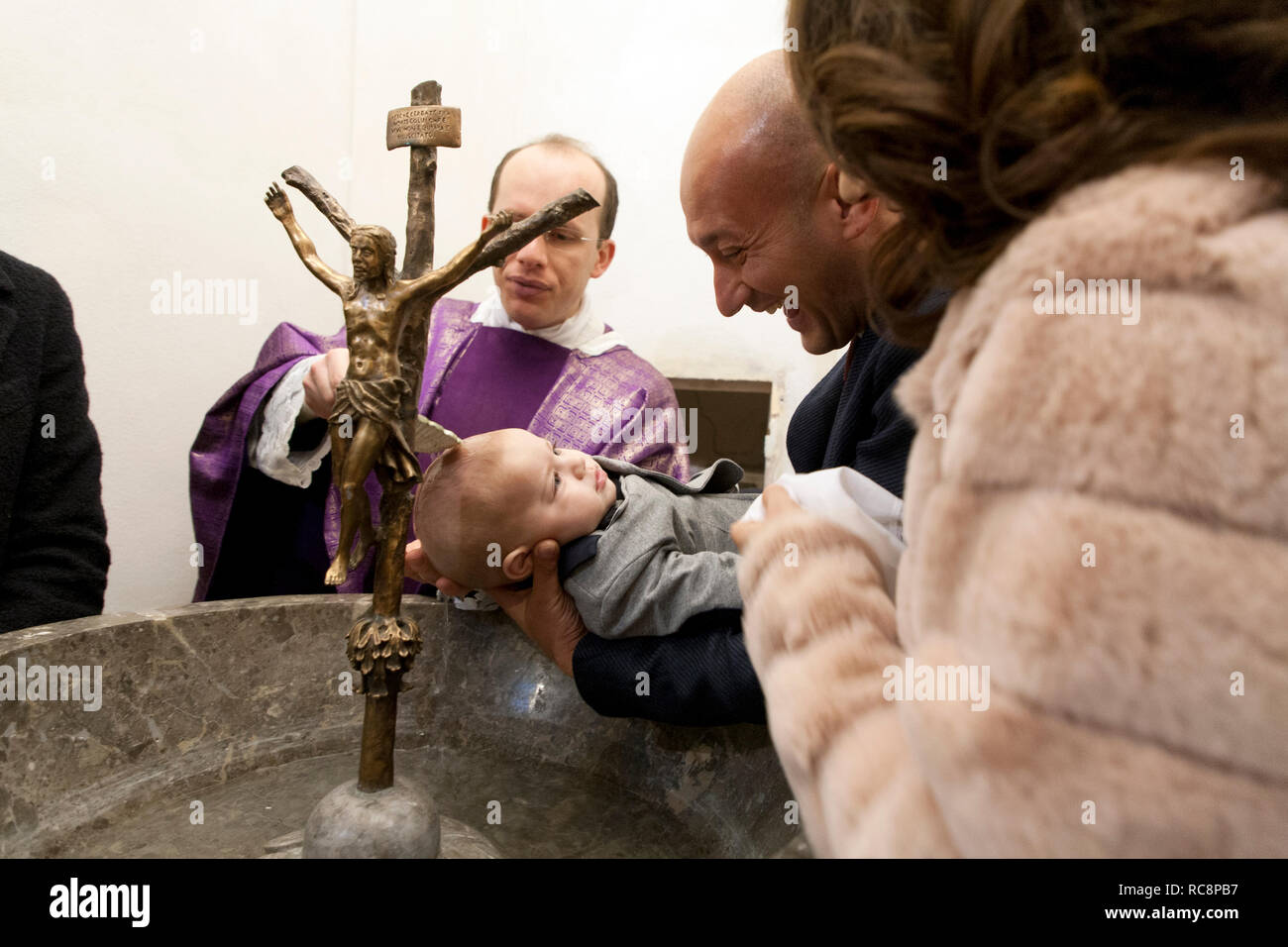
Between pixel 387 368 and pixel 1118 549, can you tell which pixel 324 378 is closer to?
pixel 387 368

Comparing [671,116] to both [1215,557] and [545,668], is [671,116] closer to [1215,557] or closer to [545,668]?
[545,668]

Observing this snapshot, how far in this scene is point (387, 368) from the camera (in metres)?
0.93

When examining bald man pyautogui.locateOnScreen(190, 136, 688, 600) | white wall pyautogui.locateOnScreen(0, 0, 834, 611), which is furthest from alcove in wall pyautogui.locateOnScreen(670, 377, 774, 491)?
bald man pyautogui.locateOnScreen(190, 136, 688, 600)

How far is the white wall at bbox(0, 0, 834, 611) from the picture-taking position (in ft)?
6.69

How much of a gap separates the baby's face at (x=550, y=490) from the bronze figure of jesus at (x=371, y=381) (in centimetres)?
35

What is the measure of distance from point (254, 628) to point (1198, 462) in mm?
1150

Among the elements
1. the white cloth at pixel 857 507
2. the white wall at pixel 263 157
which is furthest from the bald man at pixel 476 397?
the white cloth at pixel 857 507

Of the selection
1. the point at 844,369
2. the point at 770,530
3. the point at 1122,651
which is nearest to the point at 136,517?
the point at 844,369

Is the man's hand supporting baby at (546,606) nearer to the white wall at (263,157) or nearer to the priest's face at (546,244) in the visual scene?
the priest's face at (546,244)

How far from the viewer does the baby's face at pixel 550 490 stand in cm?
131

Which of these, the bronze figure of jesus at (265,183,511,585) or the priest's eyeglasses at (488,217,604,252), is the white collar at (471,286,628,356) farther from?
the bronze figure of jesus at (265,183,511,585)

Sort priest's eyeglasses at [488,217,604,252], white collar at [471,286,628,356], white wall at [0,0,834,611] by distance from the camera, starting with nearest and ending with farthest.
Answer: white wall at [0,0,834,611] → priest's eyeglasses at [488,217,604,252] → white collar at [471,286,628,356]

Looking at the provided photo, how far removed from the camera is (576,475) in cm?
146

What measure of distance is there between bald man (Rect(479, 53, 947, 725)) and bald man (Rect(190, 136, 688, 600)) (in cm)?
61
